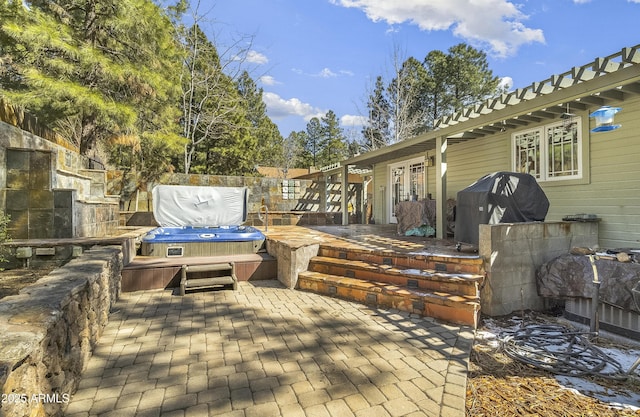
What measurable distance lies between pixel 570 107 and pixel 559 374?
494cm

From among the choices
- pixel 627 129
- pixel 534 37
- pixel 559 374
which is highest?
pixel 534 37

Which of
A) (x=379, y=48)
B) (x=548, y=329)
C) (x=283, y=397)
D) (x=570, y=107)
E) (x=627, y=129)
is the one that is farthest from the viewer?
(x=379, y=48)

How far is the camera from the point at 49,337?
1688mm

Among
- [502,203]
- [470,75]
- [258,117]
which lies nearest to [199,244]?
[502,203]

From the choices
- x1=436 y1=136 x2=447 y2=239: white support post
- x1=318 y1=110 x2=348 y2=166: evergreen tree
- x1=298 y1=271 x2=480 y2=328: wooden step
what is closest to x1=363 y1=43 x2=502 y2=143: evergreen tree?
x1=436 y1=136 x2=447 y2=239: white support post

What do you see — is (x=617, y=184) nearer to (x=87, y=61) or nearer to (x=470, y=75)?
(x=87, y=61)

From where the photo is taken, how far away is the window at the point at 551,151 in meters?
5.64

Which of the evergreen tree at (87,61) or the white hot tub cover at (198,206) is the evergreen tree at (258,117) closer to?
the white hot tub cover at (198,206)

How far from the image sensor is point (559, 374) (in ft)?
8.65

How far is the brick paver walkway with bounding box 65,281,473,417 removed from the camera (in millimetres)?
2023

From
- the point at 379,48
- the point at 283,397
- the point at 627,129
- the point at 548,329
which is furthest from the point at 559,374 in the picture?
the point at 379,48

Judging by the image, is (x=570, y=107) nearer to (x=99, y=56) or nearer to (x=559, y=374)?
(x=559, y=374)

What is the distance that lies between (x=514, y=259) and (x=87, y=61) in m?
8.90

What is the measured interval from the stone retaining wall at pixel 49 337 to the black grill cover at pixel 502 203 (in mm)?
5158
